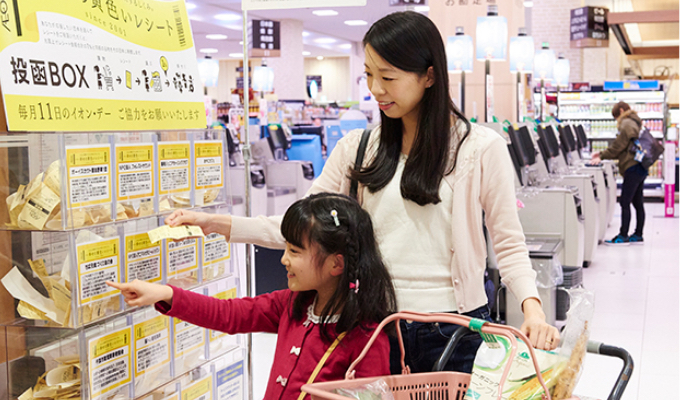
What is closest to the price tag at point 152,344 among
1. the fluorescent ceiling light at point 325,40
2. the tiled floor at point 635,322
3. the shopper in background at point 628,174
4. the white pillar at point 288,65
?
the tiled floor at point 635,322

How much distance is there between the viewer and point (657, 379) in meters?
4.05

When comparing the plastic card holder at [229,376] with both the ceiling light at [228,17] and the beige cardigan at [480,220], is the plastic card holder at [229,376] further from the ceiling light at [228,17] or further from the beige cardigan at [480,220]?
the ceiling light at [228,17]

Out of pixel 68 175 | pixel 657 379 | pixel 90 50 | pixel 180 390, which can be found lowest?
pixel 657 379

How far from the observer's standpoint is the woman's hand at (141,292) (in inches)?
67.7

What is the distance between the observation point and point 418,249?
1737 millimetres

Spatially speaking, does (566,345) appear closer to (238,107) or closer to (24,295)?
(24,295)

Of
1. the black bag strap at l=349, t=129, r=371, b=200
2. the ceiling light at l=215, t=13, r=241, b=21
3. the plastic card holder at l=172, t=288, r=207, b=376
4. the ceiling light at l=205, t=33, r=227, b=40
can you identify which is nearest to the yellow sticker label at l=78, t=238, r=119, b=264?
the plastic card holder at l=172, t=288, r=207, b=376

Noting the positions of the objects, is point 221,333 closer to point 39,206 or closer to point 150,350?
point 150,350

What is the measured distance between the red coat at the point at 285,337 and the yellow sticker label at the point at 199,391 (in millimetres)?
423

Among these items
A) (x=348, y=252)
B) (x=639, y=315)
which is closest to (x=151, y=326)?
(x=348, y=252)

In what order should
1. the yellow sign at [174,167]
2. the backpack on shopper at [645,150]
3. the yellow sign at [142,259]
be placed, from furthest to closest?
the backpack on shopper at [645,150]
the yellow sign at [174,167]
the yellow sign at [142,259]

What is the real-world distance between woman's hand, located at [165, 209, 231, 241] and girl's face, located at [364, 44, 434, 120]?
522 mm

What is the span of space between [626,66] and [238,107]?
17.4 meters

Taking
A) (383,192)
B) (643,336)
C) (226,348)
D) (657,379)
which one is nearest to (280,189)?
(643,336)
